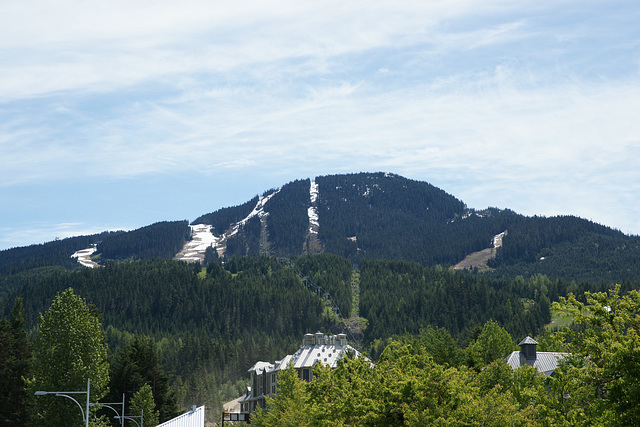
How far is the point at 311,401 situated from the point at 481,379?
23940 mm

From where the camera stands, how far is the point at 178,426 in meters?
69.9

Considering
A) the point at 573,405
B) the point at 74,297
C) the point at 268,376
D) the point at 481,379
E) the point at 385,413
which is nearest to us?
the point at 385,413

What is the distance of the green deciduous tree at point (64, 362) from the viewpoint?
62812mm

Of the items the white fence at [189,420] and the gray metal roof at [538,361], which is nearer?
the white fence at [189,420]

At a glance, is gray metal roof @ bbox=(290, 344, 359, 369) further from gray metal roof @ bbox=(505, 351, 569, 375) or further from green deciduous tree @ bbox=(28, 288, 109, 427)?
green deciduous tree @ bbox=(28, 288, 109, 427)

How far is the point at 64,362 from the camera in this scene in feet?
210

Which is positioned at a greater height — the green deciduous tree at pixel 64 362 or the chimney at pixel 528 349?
the green deciduous tree at pixel 64 362

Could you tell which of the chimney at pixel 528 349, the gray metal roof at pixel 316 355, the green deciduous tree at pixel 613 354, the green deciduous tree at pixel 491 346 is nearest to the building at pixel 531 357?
the chimney at pixel 528 349

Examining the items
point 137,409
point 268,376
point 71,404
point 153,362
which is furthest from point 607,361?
point 268,376

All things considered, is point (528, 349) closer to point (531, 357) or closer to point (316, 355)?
point (531, 357)

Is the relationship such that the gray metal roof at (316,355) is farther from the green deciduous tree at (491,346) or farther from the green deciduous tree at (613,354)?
the green deciduous tree at (613,354)

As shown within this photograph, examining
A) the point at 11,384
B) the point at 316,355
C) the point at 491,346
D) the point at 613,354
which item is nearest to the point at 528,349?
the point at 491,346

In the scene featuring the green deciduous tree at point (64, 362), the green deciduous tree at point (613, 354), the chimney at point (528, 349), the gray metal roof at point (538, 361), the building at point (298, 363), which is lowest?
the building at point (298, 363)

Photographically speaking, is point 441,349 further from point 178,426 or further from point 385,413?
point 385,413
